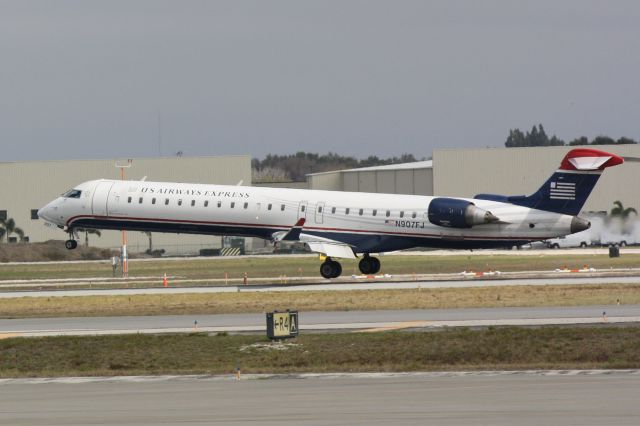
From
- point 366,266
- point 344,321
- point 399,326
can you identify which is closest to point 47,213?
point 366,266

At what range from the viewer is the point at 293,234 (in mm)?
52250

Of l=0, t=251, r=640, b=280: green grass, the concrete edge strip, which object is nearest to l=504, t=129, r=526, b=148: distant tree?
l=0, t=251, r=640, b=280: green grass

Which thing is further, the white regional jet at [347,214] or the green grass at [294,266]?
the green grass at [294,266]

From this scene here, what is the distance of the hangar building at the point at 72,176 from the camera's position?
347 feet

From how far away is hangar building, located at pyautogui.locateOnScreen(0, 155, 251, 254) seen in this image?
106m

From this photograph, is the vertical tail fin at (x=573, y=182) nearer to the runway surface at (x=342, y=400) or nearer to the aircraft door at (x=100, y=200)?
the aircraft door at (x=100, y=200)

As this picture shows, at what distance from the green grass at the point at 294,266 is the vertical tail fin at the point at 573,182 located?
9.31 m

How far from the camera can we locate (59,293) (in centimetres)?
4884

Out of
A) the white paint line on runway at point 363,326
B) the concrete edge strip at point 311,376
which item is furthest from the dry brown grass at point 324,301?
the concrete edge strip at point 311,376

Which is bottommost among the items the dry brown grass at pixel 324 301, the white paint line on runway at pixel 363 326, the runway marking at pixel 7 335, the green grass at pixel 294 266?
the runway marking at pixel 7 335

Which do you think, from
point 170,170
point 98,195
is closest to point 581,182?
point 98,195

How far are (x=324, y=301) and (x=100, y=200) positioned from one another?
1732cm

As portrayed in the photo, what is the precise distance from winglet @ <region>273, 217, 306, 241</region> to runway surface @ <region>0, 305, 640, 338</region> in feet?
46.9

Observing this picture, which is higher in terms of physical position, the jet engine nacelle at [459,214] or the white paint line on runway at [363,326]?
the jet engine nacelle at [459,214]
